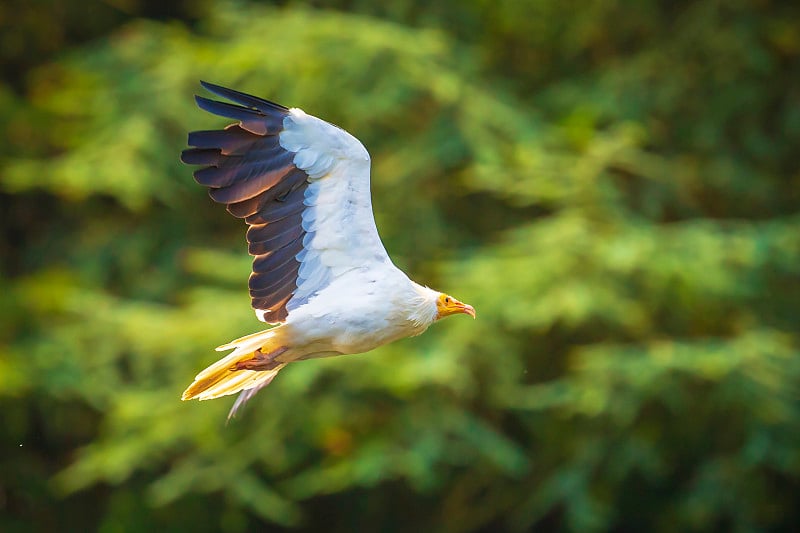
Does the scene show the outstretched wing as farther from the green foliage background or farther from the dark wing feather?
the green foliage background

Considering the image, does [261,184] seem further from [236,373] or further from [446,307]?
[446,307]

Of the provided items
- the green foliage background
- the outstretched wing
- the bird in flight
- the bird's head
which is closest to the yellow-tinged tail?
the bird in flight

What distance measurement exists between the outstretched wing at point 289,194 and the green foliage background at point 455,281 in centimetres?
391

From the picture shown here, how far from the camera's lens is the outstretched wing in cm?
463

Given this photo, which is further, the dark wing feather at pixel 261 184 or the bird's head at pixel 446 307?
the bird's head at pixel 446 307

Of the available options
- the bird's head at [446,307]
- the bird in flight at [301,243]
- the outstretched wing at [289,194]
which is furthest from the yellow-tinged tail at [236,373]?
the bird's head at [446,307]

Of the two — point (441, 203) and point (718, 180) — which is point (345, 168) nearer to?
point (441, 203)

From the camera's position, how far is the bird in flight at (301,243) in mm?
4637

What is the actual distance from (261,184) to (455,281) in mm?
4528

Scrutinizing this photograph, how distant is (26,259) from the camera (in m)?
11.2

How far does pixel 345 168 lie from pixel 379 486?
597cm

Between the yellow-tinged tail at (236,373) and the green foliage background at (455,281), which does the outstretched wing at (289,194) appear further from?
the green foliage background at (455,281)

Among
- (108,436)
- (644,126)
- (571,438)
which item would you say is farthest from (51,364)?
(644,126)

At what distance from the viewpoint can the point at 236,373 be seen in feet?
16.1
